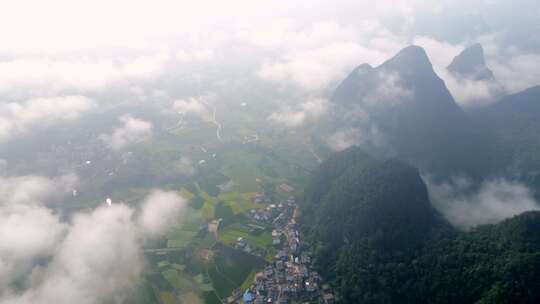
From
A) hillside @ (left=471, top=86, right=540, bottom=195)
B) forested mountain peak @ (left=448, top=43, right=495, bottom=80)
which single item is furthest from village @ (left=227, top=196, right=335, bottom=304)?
forested mountain peak @ (left=448, top=43, right=495, bottom=80)

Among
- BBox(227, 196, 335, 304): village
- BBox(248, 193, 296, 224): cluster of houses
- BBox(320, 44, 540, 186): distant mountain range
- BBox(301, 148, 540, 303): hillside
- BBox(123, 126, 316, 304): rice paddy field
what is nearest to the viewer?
BBox(301, 148, 540, 303): hillside

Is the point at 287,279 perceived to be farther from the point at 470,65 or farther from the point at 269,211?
the point at 470,65

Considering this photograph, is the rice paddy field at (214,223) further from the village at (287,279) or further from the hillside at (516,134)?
the hillside at (516,134)

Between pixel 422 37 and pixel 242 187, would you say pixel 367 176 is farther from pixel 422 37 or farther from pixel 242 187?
pixel 422 37

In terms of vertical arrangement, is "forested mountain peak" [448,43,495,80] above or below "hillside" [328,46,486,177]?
above

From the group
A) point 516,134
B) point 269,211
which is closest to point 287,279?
point 269,211

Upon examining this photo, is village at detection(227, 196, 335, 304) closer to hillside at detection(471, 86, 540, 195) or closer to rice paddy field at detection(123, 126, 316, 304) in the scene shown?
rice paddy field at detection(123, 126, 316, 304)

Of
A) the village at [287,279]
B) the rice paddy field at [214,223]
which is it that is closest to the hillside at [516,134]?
the rice paddy field at [214,223]
